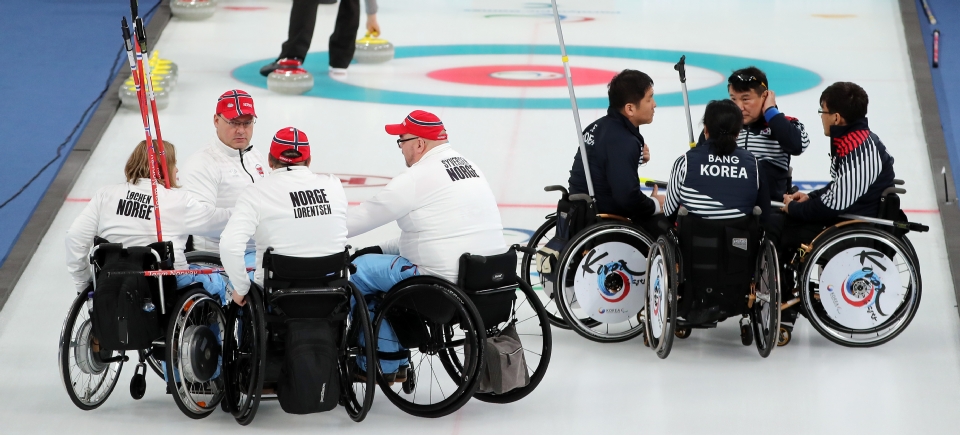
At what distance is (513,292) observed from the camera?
4.26 meters

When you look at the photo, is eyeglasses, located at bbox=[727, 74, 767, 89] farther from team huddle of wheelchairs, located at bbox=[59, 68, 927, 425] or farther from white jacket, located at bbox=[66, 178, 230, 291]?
white jacket, located at bbox=[66, 178, 230, 291]

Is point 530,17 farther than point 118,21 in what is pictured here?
Yes

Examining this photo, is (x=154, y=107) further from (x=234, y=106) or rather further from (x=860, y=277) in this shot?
(x=860, y=277)

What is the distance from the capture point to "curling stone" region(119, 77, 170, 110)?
29.0 ft

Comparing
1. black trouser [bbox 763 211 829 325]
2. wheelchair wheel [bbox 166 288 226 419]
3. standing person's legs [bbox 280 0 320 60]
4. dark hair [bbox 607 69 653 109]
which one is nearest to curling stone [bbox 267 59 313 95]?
standing person's legs [bbox 280 0 320 60]

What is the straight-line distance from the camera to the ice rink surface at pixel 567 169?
4.26m

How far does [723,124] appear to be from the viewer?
15.2ft

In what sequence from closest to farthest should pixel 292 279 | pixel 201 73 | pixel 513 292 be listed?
1. pixel 292 279
2. pixel 513 292
3. pixel 201 73

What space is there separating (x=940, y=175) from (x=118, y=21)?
7.49m

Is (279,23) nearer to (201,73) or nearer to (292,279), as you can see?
(201,73)

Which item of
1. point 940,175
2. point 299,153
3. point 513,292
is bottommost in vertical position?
point 940,175

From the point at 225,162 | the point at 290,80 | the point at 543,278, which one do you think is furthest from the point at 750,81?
the point at 290,80

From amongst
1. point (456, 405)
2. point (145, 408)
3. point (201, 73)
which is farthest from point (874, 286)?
point (201, 73)

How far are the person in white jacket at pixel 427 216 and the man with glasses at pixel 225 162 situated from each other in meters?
0.78
